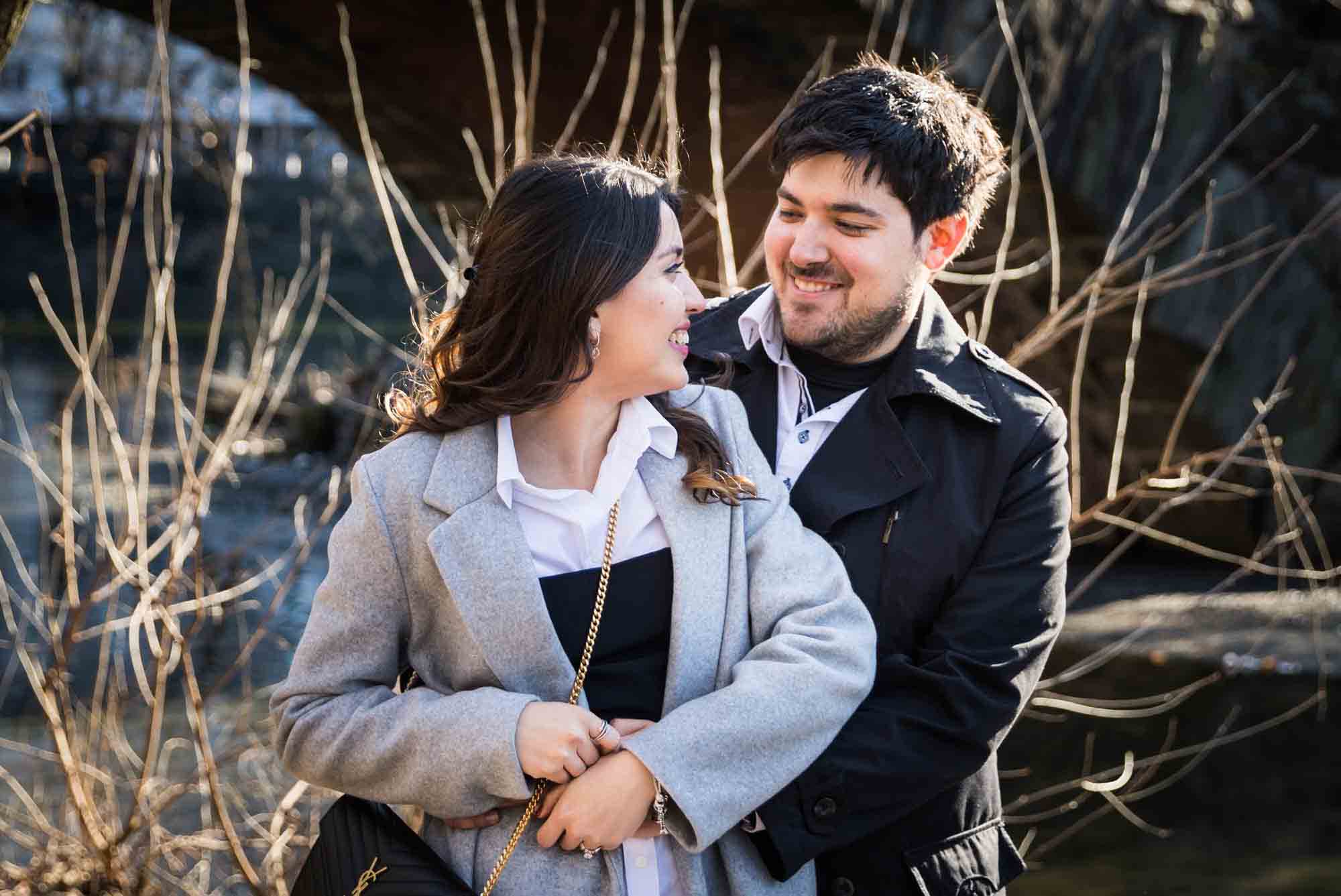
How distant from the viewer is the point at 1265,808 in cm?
488

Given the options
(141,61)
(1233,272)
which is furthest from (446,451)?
(141,61)

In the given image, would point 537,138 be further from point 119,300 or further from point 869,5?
point 119,300

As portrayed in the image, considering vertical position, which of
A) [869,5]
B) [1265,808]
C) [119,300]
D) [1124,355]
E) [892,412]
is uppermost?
[869,5]

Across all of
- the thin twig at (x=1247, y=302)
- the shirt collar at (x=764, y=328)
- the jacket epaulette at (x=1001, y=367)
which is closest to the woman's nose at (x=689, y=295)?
the shirt collar at (x=764, y=328)

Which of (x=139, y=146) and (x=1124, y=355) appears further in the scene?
(x=1124, y=355)

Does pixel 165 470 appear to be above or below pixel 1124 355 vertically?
below

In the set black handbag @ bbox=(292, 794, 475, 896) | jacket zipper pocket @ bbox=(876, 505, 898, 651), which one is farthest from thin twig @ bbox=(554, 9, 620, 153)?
black handbag @ bbox=(292, 794, 475, 896)

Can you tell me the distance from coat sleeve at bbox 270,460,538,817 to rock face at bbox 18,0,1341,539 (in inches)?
127

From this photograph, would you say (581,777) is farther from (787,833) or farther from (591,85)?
(591,85)

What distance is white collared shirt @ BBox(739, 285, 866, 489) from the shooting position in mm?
A: 2389

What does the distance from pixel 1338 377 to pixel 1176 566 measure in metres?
1.31

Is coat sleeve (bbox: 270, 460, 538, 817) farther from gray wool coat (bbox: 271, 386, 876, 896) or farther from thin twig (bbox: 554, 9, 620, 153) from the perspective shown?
thin twig (bbox: 554, 9, 620, 153)

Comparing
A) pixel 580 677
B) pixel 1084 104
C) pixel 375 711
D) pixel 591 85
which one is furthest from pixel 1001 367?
pixel 1084 104

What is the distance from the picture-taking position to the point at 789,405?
2.46 m
